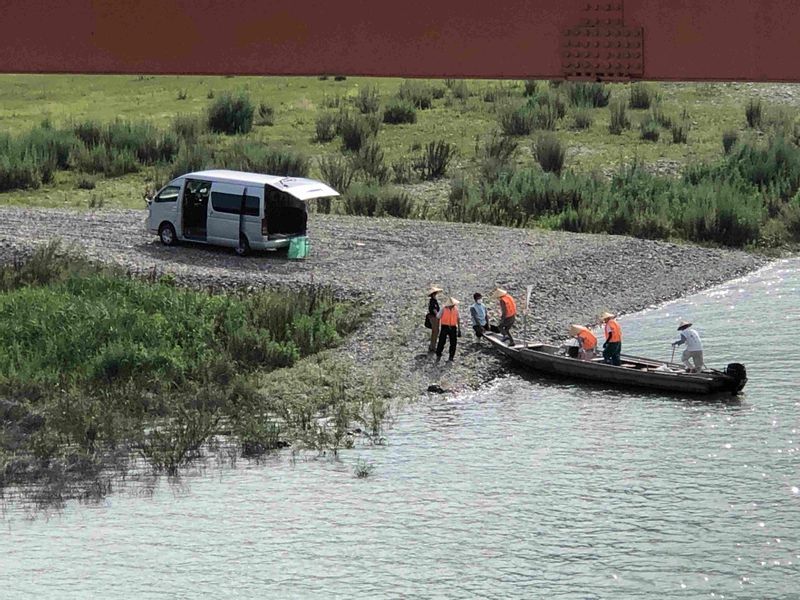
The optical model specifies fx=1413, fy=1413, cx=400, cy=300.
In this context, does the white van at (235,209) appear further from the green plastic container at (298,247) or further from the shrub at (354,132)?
the shrub at (354,132)

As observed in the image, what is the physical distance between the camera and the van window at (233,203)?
28.4 meters

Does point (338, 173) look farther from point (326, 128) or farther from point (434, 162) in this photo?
point (326, 128)

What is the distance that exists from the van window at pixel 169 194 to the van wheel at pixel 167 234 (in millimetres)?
527

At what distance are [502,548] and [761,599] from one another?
290 cm

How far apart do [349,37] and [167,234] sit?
70.2 ft

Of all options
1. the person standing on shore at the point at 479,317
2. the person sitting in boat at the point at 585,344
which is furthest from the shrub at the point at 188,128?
the person sitting in boat at the point at 585,344

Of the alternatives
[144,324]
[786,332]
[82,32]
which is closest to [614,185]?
[786,332]

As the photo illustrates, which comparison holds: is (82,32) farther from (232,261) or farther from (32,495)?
(232,261)

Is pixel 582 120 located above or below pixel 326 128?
above

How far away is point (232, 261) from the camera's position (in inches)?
1125

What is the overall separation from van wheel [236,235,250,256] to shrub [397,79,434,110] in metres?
19.6

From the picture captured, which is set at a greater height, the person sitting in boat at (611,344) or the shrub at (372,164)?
the shrub at (372,164)

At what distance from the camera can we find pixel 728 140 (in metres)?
40.5

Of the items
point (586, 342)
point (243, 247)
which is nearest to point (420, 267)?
point (243, 247)
